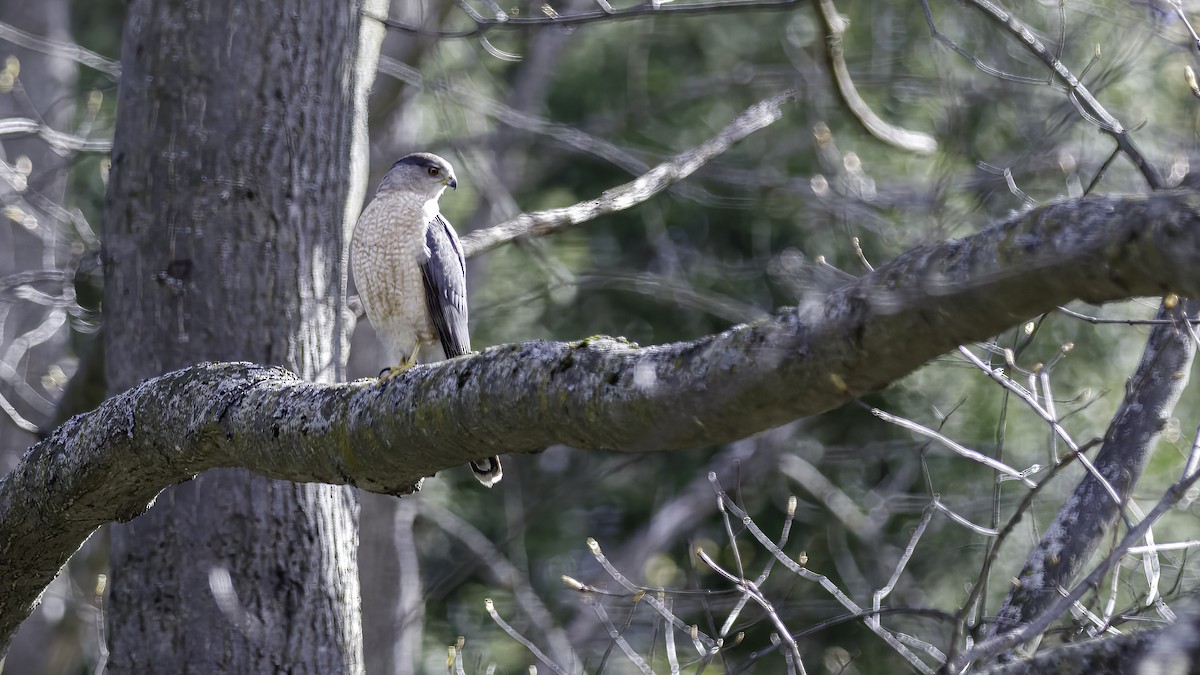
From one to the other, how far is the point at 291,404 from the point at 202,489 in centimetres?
123

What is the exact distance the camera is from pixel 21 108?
985cm

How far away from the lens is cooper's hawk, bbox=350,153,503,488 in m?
4.59

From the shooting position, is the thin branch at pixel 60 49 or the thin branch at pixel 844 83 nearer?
the thin branch at pixel 844 83

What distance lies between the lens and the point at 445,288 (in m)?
4.59

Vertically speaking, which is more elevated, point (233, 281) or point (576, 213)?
point (576, 213)

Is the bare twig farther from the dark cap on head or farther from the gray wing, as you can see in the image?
the dark cap on head

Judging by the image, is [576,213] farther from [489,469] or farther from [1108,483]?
[1108,483]

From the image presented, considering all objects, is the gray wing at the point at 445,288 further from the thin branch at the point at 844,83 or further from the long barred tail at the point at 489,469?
the thin branch at the point at 844,83

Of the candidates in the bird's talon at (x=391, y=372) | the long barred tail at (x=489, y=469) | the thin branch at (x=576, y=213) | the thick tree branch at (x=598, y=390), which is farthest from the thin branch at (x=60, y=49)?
the thick tree branch at (x=598, y=390)

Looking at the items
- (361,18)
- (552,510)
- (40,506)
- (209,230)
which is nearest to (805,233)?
(552,510)

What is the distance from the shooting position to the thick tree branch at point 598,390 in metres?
1.61

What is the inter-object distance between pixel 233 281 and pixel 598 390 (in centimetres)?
225

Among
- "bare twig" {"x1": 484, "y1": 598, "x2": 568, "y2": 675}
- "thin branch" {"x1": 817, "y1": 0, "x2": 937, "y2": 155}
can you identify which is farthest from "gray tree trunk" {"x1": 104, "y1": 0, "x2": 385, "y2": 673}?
"thin branch" {"x1": 817, "y1": 0, "x2": 937, "y2": 155}

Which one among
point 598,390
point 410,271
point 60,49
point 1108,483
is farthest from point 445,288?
point 60,49
